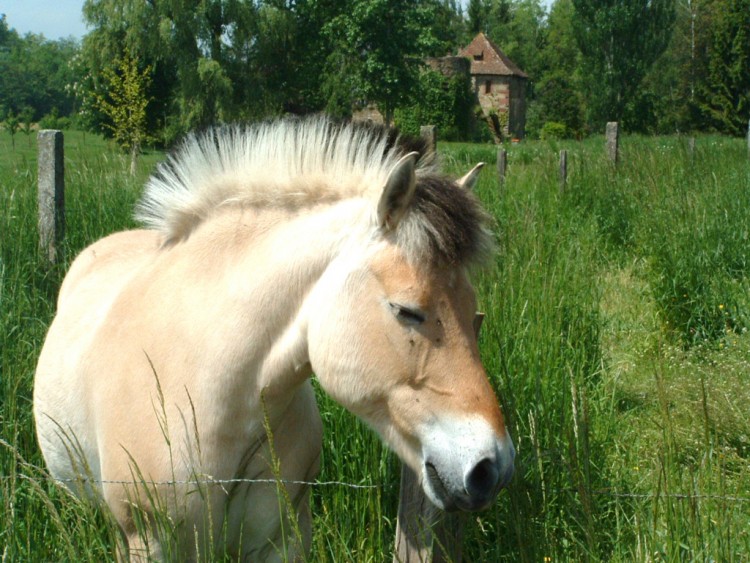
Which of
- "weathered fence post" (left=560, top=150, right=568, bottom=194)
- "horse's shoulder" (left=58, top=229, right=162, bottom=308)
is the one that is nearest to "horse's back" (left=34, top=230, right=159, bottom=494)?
"horse's shoulder" (left=58, top=229, right=162, bottom=308)

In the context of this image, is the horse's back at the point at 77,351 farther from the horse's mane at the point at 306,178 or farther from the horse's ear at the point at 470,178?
the horse's ear at the point at 470,178

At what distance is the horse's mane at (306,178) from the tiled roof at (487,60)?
208 feet

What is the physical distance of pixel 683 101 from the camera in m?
54.2

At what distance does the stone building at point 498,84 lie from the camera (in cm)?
6284

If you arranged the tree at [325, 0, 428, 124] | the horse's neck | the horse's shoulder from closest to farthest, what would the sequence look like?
the horse's neck < the horse's shoulder < the tree at [325, 0, 428, 124]

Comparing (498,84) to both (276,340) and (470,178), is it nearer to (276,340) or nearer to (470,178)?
(470,178)

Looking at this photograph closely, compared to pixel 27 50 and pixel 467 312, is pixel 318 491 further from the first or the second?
pixel 27 50

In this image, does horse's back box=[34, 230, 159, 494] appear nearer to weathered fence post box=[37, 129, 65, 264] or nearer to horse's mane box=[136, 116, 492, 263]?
horse's mane box=[136, 116, 492, 263]

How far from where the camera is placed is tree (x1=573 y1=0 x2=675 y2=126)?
49969 mm

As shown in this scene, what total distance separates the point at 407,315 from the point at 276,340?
457 mm

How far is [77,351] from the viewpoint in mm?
2924

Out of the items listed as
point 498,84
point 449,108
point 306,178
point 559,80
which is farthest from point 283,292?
point 559,80

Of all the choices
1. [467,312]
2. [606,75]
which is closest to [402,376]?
[467,312]

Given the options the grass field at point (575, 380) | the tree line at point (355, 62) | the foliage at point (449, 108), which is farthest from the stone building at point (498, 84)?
the grass field at point (575, 380)
